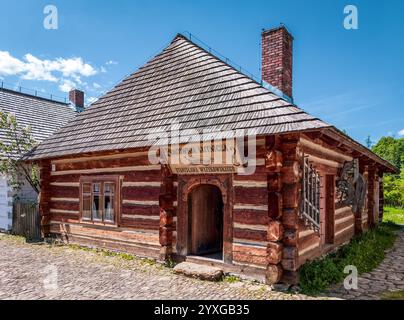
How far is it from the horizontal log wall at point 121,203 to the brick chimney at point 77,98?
12282mm

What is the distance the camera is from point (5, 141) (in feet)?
41.8

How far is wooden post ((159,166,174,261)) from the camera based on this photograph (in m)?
7.25

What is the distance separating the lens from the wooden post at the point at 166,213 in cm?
725

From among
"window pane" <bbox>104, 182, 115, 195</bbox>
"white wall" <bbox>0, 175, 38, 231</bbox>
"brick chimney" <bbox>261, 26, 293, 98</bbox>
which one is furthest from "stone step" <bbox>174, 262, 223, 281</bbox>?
"white wall" <bbox>0, 175, 38, 231</bbox>

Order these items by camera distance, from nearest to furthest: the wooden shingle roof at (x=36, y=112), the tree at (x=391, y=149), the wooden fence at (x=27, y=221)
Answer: the wooden fence at (x=27, y=221), the wooden shingle roof at (x=36, y=112), the tree at (x=391, y=149)

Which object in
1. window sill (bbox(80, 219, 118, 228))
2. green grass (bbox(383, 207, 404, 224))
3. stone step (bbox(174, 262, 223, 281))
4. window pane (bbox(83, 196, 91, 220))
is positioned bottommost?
green grass (bbox(383, 207, 404, 224))

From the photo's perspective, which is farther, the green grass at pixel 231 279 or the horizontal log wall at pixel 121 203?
the horizontal log wall at pixel 121 203

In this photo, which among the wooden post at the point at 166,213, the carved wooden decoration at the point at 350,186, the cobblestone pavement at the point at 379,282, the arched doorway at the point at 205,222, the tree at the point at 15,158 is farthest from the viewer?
the tree at the point at 15,158

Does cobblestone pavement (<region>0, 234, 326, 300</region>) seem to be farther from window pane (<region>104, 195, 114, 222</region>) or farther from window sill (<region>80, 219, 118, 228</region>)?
window pane (<region>104, 195, 114, 222</region>)

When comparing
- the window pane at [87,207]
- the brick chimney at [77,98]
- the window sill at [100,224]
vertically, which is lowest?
the window sill at [100,224]

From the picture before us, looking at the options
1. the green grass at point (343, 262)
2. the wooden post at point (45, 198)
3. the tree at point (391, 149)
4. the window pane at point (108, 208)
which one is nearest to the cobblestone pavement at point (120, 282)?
the green grass at point (343, 262)

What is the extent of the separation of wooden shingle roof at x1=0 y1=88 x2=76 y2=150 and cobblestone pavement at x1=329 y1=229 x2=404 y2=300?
13366 mm

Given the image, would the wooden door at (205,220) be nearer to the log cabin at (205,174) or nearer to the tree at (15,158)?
the log cabin at (205,174)
